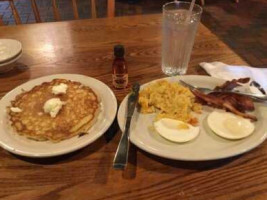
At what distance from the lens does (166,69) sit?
1.04m

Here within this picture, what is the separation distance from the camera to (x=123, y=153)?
634 millimetres

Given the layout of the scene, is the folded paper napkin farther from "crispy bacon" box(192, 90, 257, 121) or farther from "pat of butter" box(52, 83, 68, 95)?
"pat of butter" box(52, 83, 68, 95)

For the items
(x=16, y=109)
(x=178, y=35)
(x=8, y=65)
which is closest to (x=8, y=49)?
(x=8, y=65)

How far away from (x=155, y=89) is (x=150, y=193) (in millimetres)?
334

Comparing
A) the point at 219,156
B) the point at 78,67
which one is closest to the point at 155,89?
the point at 219,156

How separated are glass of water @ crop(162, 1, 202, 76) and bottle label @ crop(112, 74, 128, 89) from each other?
0.20 metres

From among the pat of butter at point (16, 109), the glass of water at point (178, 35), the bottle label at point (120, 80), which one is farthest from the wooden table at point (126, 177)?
the glass of water at point (178, 35)

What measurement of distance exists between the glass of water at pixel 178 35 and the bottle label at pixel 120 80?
204 millimetres

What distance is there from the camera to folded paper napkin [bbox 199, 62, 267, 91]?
1.00 meters

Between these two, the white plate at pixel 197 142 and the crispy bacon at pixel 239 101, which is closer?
the white plate at pixel 197 142

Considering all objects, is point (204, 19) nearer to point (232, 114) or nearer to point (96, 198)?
point (232, 114)

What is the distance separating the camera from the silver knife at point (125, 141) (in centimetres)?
61

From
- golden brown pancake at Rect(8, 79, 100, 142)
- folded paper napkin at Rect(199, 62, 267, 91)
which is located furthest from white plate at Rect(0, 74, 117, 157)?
folded paper napkin at Rect(199, 62, 267, 91)

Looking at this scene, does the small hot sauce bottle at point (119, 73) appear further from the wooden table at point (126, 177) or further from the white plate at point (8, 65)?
the white plate at point (8, 65)
